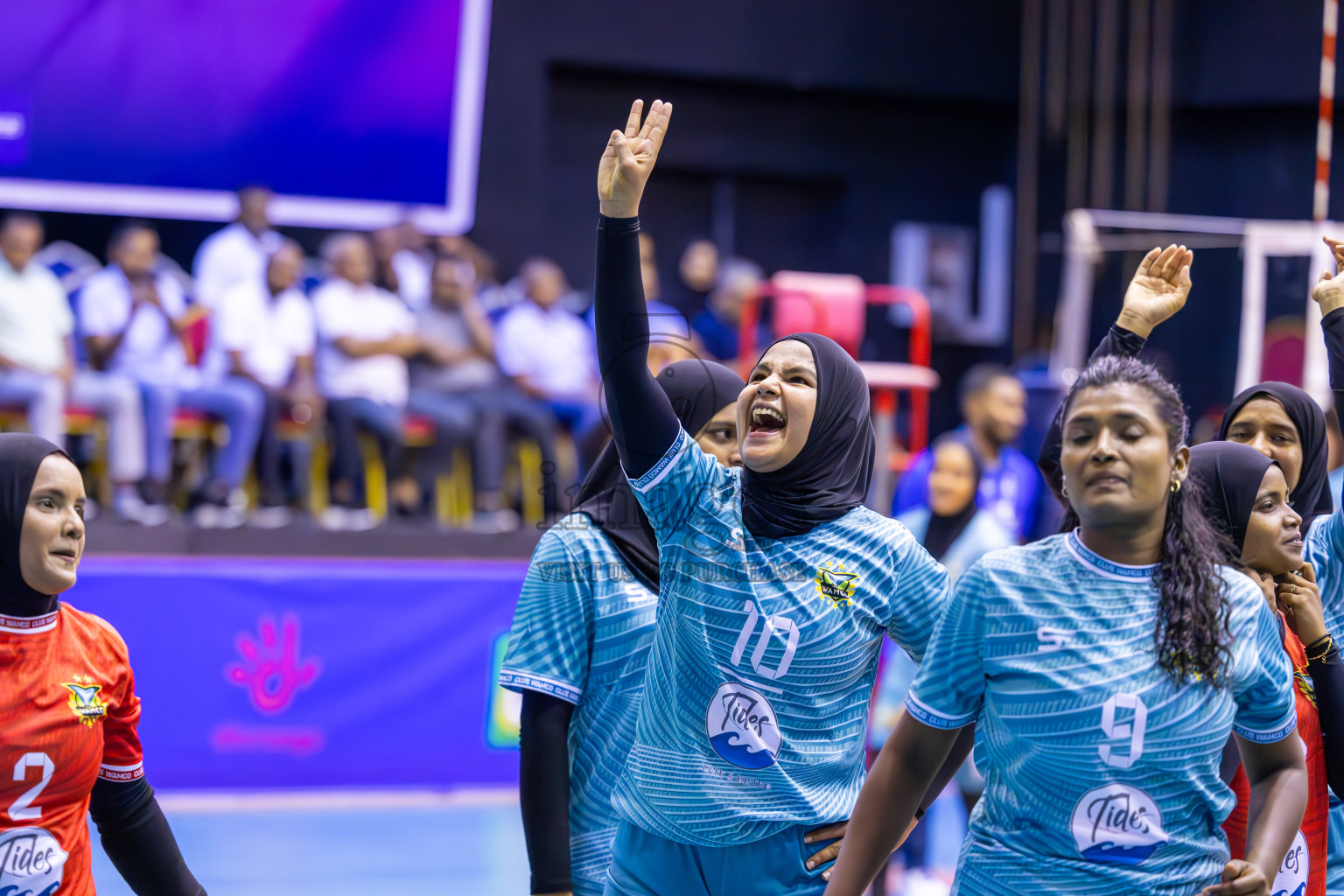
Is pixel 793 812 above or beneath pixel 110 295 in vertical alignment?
beneath

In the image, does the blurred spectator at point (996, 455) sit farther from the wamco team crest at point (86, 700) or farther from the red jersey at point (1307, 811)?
the wamco team crest at point (86, 700)

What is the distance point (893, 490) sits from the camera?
6.68m

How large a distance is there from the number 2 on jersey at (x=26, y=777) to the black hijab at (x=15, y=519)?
0.22 m

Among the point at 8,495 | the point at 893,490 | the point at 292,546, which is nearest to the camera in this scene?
the point at 8,495

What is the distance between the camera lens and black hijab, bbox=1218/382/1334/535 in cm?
245

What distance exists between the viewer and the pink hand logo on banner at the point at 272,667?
18.7 feet

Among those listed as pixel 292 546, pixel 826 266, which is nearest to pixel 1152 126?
pixel 826 266

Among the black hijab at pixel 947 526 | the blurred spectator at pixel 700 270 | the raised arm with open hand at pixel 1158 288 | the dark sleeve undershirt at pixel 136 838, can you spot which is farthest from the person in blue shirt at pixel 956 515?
the blurred spectator at pixel 700 270

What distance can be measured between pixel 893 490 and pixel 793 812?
191 inches

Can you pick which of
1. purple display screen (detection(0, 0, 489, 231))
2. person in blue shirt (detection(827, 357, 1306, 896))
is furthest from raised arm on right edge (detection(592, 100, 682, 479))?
purple display screen (detection(0, 0, 489, 231))

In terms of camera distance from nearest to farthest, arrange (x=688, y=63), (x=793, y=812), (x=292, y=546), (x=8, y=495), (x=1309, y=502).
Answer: (x=793, y=812), (x=8, y=495), (x=1309, y=502), (x=292, y=546), (x=688, y=63)

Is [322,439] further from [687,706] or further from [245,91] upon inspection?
[687,706]

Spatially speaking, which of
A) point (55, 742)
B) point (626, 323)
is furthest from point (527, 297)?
point (626, 323)

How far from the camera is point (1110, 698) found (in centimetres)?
163
